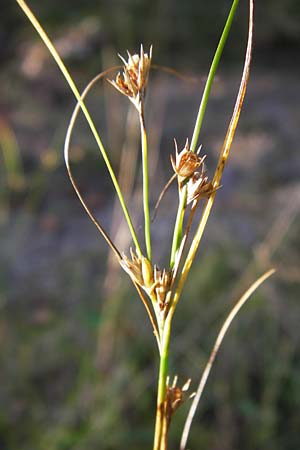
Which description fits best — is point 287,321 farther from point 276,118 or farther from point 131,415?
point 276,118

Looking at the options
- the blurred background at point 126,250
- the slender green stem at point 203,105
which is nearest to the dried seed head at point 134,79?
the slender green stem at point 203,105

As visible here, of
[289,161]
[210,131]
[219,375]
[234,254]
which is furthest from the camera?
[210,131]

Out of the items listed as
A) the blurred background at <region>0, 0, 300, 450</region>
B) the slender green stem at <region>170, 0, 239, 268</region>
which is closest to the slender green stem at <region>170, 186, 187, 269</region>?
the slender green stem at <region>170, 0, 239, 268</region>

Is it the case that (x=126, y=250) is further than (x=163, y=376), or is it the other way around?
(x=126, y=250)

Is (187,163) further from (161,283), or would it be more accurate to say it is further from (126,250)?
(126,250)

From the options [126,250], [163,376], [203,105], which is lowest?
[163,376]

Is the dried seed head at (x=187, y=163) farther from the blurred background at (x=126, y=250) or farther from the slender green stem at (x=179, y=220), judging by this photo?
the blurred background at (x=126, y=250)

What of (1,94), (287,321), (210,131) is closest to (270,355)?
(287,321)

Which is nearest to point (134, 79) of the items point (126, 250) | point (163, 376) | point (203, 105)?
point (203, 105)

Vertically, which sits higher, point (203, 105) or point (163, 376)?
point (203, 105)
